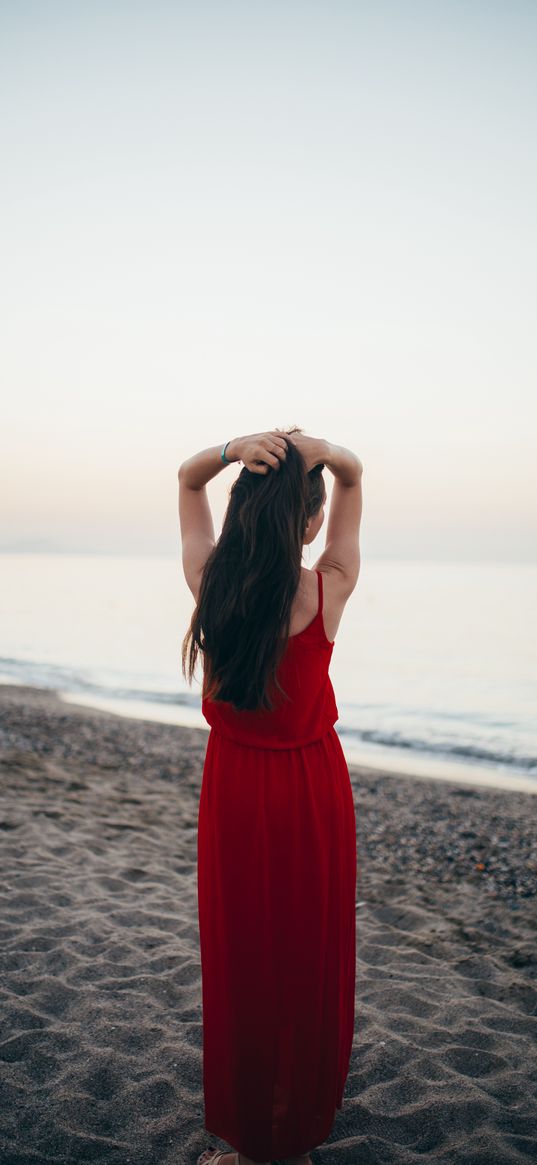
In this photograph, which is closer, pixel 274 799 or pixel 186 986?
pixel 274 799

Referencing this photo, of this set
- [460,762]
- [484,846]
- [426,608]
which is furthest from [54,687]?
[426,608]

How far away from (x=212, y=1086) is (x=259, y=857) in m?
0.87

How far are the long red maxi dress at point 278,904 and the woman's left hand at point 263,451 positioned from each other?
0.40 m

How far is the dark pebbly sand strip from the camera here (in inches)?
106

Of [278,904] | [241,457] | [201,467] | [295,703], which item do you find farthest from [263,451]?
[278,904]

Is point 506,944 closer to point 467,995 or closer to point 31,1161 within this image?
point 467,995

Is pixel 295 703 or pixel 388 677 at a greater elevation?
A: pixel 295 703

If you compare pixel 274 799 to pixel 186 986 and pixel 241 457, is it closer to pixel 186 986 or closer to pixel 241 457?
pixel 241 457

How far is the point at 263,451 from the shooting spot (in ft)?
6.73

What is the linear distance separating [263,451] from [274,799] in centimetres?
107

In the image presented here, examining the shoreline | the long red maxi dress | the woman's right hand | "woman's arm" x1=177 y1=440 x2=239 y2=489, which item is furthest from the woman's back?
the shoreline

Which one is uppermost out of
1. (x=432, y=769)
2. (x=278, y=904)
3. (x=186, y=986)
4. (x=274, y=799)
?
(x=274, y=799)

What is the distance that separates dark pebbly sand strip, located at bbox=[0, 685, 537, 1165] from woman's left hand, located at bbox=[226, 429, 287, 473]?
8.25 ft

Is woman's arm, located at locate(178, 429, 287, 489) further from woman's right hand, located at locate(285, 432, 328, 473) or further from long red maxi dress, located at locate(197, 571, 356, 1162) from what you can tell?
long red maxi dress, located at locate(197, 571, 356, 1162)
